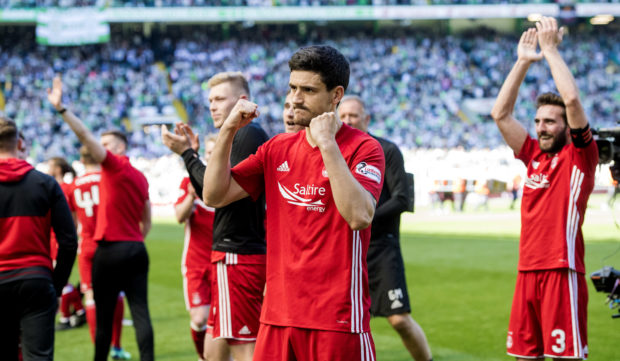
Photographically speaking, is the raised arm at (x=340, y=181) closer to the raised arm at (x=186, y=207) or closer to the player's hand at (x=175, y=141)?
the player's hand at (x=175, y=141)

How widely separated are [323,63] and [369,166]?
49cm

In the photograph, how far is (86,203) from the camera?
7602mm

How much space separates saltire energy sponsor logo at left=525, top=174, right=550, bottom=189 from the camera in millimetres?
4730

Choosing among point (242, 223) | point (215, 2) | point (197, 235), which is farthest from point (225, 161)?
point (215, 2)

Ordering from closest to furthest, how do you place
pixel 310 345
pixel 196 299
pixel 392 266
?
pixel 310 345 < pixel 392 266 < pixel 196 299

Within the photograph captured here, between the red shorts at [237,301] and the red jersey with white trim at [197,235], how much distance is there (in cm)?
235

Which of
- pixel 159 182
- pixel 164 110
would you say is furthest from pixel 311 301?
pixel 164 110

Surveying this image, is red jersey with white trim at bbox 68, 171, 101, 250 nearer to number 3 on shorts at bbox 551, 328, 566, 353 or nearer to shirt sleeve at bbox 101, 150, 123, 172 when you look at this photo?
shirt sleeve at bbox 101, 150, 123, 172

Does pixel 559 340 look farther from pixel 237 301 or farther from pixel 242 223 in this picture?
pixel 242 223

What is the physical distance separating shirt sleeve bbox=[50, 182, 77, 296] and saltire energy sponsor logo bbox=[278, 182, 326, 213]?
2277mm

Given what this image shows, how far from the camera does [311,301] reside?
3.10 m

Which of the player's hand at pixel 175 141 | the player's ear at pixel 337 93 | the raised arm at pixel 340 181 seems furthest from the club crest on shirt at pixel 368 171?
the player's hand at pixel 175 141

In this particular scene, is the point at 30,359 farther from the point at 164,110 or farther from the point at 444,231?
the point at 164,110

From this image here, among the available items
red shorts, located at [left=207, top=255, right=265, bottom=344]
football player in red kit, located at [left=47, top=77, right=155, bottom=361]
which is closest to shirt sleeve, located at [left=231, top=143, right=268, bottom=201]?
red shorts, located at [left=207, top=255, right=265, bottom=344]
